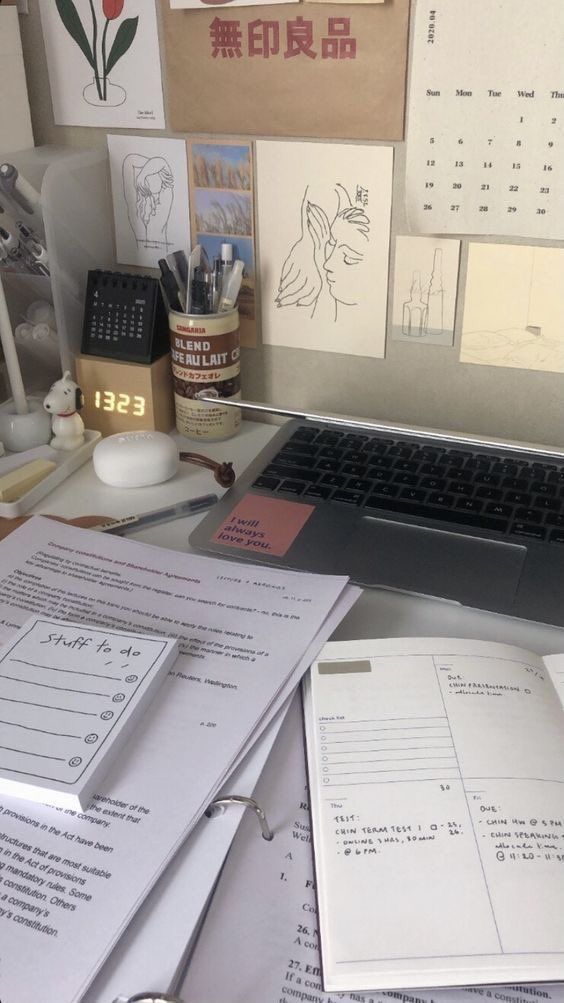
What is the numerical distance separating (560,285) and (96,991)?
0.68 metres

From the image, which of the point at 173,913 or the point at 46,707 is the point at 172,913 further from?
the point at 46,707

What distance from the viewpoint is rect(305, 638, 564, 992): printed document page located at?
1.34ft

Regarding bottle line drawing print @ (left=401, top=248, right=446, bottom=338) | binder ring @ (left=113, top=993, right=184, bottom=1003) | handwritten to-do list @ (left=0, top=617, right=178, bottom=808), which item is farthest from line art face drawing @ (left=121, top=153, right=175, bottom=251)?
binder ring @ (left=113, top=993, right=184, bottom=1003)

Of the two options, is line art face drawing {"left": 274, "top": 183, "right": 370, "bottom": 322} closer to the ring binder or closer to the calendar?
the calendar

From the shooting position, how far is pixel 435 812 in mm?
472

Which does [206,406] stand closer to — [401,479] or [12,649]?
[401,479]

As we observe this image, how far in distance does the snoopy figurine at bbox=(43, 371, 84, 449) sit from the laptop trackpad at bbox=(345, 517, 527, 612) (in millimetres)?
319

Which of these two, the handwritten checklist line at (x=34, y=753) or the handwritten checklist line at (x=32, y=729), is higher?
the handwritten checklist line at (x=32, y=729)

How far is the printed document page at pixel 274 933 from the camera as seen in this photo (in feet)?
1.32

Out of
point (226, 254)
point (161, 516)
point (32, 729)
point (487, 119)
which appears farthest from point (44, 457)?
point (487, 119)

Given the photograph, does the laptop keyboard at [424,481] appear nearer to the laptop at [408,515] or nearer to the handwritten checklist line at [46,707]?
the laptop at [408,515]

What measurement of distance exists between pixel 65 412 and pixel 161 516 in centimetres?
17

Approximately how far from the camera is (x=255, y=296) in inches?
36.7

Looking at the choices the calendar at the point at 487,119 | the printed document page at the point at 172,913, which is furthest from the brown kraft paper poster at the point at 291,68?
the printed document page at the point at 172,913
